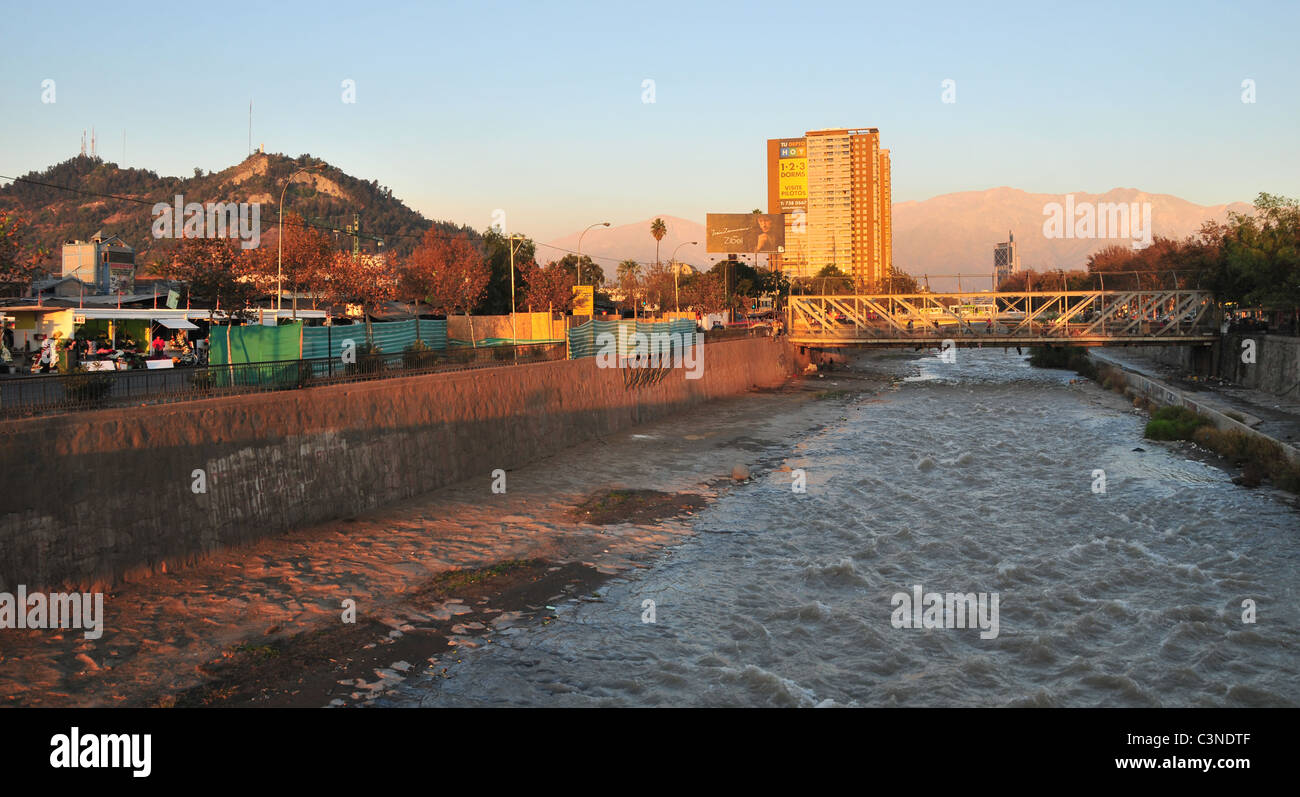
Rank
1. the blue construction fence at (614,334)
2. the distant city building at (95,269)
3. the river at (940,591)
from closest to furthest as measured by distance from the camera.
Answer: the river at (940,591)
the blue construction fence at (614,334)
the distant city building at (95,269)

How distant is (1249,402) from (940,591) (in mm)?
36367

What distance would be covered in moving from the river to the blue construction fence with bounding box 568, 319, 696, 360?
35.6ft

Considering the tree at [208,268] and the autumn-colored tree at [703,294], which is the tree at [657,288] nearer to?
the autumn-colored tree at [703,294]

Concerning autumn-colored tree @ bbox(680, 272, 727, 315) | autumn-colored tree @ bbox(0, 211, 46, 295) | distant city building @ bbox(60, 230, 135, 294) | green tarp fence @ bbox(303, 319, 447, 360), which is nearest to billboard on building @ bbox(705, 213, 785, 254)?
autumn-colored tree @ bbox(680, 272, 727, 315)

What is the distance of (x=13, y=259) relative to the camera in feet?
81.6

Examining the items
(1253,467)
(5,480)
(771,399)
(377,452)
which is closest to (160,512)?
(5,480)

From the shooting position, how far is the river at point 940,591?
12422 millimetres

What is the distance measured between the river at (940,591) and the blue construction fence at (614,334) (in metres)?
10.8

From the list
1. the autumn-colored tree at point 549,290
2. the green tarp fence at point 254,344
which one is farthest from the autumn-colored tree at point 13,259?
the autumn-colored tree at point 549,290

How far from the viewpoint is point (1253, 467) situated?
27.5m

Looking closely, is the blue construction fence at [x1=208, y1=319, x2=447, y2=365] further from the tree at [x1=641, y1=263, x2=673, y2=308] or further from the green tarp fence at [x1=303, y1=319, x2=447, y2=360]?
the tree at [x1=641, y1=263, x2=673, y2=308]

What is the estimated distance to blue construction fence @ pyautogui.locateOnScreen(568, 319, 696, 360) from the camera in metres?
37.4
